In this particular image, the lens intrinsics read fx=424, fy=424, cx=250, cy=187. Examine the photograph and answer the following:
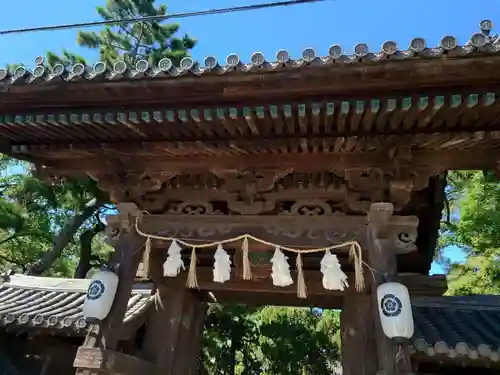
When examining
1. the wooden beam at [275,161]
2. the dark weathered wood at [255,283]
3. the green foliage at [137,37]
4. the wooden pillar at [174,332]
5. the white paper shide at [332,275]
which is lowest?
the wooden pillar at [174,332]

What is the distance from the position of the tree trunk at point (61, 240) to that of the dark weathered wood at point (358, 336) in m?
12.2

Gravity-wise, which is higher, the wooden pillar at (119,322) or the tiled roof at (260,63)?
the tiled roof at (260,63)

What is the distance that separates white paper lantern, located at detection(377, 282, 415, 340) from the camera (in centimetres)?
369

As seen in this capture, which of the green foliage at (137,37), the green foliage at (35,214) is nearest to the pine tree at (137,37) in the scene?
the green foliage at (137,37)

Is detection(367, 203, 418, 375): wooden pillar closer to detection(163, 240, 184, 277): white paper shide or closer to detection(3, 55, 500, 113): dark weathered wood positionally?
detection(3, 55, 500, 113): dark weathered wood

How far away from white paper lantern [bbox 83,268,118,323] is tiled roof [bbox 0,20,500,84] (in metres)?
1.99

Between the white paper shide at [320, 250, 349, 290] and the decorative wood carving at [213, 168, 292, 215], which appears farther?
the decorative wood carving at [213, 168, 292, 215]

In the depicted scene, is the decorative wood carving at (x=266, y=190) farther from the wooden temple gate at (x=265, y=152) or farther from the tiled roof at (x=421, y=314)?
the tiled roof at (x=421, y=314)

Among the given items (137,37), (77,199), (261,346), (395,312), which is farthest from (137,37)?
(395,312)

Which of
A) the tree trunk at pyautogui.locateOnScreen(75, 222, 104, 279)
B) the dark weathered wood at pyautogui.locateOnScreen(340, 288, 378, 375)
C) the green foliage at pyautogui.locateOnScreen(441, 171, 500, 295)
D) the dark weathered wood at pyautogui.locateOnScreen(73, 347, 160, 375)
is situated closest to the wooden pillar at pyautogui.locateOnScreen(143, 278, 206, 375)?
the dark weathered wood at pyautogui.locateOnScreen(73, 347, 160, 375)

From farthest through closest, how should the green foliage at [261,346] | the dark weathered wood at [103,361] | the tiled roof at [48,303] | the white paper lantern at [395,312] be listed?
the green foliage at [261,346], the tiled roof at [48,303], the dark weathered wood at [103,361], the white paper lantern at [395,312]

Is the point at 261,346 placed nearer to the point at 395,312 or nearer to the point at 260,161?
the point at 260,161

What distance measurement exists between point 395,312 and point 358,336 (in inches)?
52.8

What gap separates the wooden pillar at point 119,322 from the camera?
12.9ft
